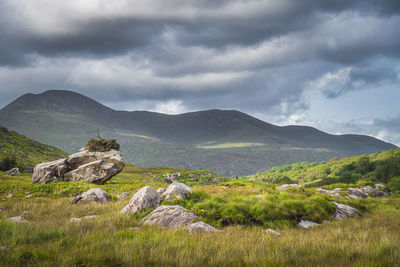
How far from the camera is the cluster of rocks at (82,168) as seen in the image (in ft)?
79.6

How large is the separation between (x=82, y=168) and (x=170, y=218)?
19.5 metres

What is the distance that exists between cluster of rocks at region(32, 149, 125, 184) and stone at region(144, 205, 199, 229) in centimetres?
1721

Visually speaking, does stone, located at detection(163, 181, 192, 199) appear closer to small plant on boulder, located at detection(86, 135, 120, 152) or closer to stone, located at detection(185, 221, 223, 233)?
stone, located at detection(185, 221, 223, 233)

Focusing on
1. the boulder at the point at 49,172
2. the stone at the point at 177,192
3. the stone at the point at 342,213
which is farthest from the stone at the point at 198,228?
the boulder at the point at 49,172

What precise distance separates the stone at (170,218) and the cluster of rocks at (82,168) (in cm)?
1721

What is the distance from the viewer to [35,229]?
7.82 m

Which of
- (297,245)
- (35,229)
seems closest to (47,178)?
(35,229)

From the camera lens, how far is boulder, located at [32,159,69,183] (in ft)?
77.6

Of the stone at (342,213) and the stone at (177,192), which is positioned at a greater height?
the stone at (177,192)

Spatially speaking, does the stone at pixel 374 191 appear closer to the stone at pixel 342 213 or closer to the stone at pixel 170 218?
the stone at pixel 342 213

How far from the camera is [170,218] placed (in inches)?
414

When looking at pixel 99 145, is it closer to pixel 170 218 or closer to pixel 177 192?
pixel 177 192

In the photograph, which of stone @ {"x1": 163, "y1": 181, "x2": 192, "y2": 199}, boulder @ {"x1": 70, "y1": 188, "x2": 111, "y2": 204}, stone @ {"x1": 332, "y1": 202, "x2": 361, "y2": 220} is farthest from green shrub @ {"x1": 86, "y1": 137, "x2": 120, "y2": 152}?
stone @ {"x1": 332, "y1": 202, "x2": 361, "y2": 220}

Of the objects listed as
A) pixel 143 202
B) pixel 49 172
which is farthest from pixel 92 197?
pixel 49 172
